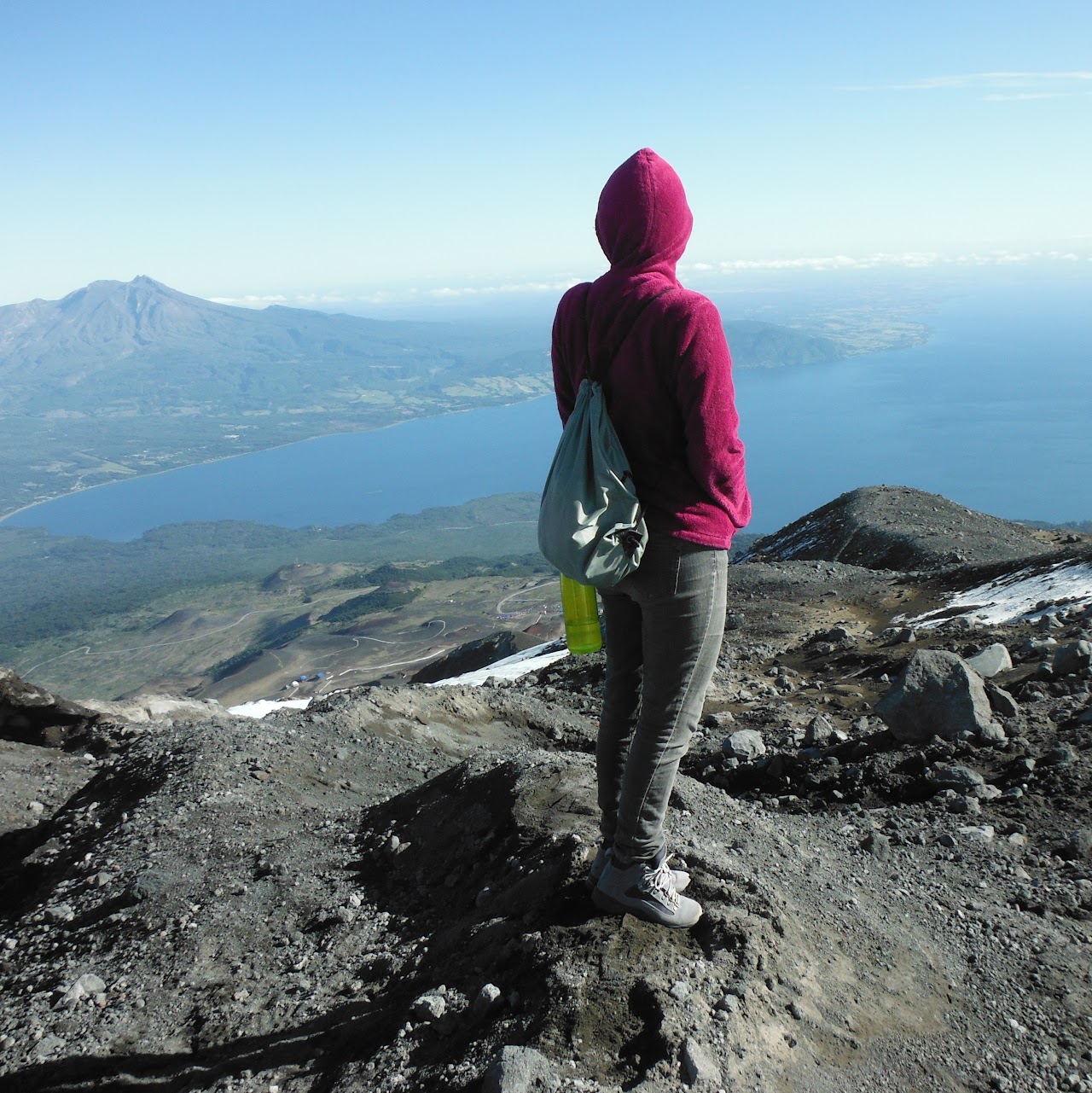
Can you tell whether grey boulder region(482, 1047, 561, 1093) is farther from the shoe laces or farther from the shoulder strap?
the shoulder strap

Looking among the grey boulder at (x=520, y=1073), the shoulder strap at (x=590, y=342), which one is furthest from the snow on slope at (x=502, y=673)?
the grey boulder at (x=520, y=1073)

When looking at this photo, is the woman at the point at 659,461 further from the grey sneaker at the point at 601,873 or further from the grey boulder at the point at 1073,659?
the grey boulder at the point at 1073,659

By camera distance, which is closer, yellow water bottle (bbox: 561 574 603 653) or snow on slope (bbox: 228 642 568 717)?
yellow water bottle (bbox: 561 574 603 653)

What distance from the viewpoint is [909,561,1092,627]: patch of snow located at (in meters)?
11.5

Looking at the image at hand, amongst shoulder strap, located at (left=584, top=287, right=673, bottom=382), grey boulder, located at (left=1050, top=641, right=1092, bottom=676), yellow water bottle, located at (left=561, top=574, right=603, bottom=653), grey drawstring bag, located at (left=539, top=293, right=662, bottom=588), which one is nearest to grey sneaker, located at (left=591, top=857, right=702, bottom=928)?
yellow water bottle, located at (left=561, top=574, right=603, bottom=653)

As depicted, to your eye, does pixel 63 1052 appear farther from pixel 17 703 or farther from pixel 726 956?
pixel 17 703

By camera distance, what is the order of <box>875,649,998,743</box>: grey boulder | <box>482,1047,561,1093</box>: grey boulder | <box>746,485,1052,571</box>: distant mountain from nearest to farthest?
<box>482,1047,561,1093</box>: grey boulder → <box>875,649,998,743</box>: grey boulder → <box>746,485,1052,571</box>: distant mountain

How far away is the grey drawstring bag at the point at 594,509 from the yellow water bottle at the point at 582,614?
412 mm

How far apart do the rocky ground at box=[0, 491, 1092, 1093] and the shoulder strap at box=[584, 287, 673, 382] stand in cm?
231

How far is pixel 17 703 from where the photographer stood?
9625 mm

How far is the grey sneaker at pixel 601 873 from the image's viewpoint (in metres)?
3.66

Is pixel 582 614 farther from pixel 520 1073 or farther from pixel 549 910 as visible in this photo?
pixel 520 1073

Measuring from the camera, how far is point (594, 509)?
9.68 ft

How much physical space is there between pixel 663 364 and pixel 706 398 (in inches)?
8.5
